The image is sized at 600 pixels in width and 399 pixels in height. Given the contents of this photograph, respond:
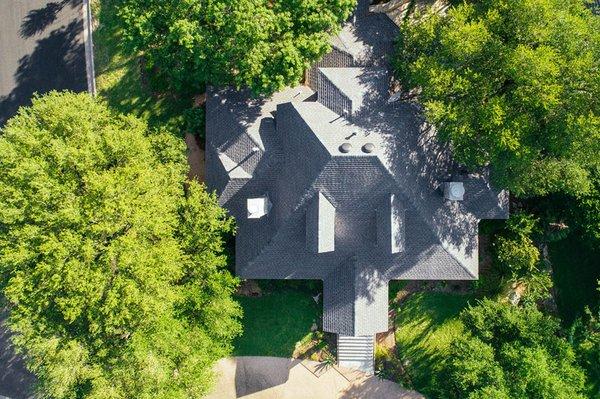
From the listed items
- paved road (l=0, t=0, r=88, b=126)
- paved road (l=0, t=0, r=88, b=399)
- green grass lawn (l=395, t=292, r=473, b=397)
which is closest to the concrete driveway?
green grass lawn (l=395, t=292, r=473, b=397)

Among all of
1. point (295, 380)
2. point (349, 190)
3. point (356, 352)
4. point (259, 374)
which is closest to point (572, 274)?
point (356, 352)

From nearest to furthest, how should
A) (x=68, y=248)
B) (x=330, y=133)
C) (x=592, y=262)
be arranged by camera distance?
(x=68, y=248) → (x=330, y=133) → (x=592, y=262)

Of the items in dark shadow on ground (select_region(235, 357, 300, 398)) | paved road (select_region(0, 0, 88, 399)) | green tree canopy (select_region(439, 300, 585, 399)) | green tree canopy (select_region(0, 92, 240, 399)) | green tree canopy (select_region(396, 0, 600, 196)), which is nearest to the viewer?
green tree canopy (select_region(0, 92, 240, 399))

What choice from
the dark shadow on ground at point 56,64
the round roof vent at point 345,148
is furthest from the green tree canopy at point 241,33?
the dark shadow on ground at point 56,64

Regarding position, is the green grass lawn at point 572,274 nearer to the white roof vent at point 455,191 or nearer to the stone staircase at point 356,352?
the white roof vent at point 455,191

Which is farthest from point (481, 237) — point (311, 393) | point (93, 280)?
point (93, 280)

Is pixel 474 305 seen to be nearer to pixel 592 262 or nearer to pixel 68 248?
pixel 592 262

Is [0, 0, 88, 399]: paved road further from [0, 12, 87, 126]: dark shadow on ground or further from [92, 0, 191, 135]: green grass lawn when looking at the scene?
[92, 0, 191, 135]: green grass lawn
